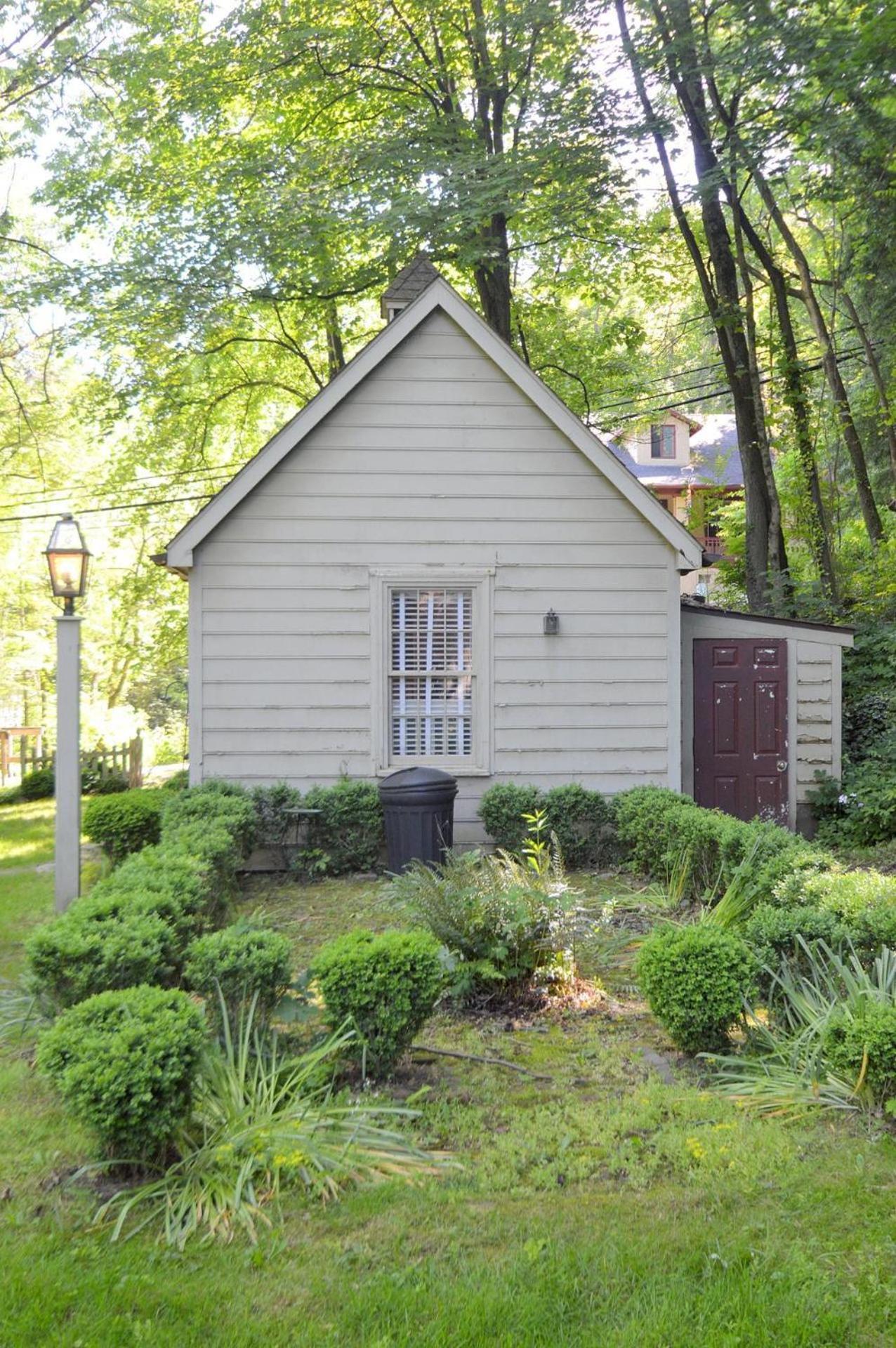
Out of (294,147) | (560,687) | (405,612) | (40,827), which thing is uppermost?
(294,147)

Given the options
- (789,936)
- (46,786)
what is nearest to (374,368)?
(789,936)

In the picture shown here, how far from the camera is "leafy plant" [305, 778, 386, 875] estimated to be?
9.91 m

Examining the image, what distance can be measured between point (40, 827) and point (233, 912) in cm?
878

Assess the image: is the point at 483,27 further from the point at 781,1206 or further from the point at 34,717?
the point at 34,717

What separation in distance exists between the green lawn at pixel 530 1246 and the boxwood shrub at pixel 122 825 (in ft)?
17.6

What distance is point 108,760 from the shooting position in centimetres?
2108

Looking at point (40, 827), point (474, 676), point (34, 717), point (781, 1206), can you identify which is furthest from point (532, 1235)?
point (34, 717)

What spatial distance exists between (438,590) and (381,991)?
632cm

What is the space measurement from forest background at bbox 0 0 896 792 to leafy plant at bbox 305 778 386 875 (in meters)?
5.44

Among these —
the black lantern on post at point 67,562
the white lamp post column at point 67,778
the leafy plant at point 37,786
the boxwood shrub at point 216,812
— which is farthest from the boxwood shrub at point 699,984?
the leafy plant at point 37,786

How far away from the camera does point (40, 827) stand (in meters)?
15.9

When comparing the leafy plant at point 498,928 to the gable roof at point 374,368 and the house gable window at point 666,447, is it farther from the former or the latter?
the house gable window at point 666,447

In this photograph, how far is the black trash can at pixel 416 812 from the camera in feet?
30.9

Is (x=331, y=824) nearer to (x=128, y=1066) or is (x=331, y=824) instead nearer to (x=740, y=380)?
(x=128, y=1066)
